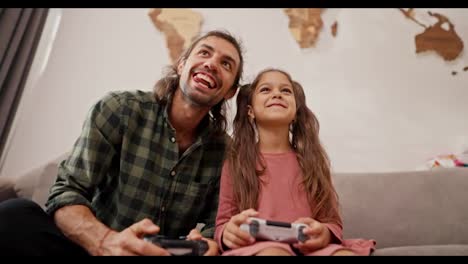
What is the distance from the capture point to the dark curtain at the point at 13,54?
169cm

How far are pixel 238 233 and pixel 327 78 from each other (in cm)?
145

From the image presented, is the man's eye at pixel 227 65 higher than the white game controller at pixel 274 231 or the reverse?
higher

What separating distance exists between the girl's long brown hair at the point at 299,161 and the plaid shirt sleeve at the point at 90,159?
0.41m

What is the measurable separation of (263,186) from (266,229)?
0.30 m

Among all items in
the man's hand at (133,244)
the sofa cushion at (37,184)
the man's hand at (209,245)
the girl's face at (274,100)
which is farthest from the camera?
the sofa cushion at (37,184)

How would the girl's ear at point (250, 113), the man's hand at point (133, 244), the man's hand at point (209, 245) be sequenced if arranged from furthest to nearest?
the girl's ear at point (250, 113), the man's hand at point (209, 245), the man's hand at point (133, 244)

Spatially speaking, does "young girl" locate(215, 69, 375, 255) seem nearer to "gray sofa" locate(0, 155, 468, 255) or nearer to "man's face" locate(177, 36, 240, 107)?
"man's face" locate(177, 36, 240, 107)

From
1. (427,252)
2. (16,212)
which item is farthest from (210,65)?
(427,252)

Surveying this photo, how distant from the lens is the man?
3.11 ft

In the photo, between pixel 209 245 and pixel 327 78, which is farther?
pixel 327 78

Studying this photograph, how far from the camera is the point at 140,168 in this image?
1.13 meters

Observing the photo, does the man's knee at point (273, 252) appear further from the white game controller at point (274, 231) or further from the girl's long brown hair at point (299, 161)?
the girl's long brown hair at point (299, 161)

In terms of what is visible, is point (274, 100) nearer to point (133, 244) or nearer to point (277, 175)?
point (277, 175)

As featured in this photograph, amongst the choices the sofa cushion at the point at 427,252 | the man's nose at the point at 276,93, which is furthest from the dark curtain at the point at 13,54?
the sofa cushion at the point at 427,252
